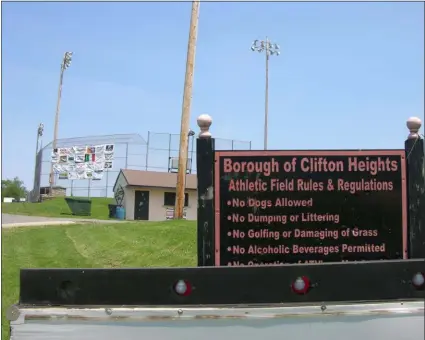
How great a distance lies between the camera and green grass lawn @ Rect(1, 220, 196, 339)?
9.05 meters

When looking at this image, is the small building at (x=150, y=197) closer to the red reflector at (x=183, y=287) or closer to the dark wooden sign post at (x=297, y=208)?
the dark wooden sign post at (x=297, y=208)

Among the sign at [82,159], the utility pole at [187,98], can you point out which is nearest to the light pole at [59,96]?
the sign at [82,159]

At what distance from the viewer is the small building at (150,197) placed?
38.9m

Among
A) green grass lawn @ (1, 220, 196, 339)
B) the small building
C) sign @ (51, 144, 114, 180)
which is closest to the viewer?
green grass lawn @ (1, 220, 196, 339)

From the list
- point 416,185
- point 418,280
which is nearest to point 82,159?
point 416,185

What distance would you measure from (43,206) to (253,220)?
34.3 meters

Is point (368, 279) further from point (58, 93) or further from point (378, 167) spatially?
point (58, 93)

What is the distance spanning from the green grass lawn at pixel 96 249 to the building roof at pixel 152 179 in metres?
25.2

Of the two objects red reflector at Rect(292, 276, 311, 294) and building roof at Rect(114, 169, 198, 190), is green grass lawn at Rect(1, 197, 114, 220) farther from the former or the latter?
red reflector at Rect(292, 276, 311, 294)

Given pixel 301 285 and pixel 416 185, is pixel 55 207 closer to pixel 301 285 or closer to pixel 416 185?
pixel 416 185

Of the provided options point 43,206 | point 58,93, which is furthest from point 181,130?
point 58,93

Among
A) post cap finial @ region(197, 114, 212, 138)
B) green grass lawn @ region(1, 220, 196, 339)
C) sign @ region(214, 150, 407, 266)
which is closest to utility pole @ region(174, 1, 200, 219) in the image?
green grass lawn @ region(1, 220, 196, 339)

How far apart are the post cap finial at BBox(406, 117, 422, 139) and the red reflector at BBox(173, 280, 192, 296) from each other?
2.30 metres

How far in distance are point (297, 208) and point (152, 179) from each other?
122 feet
